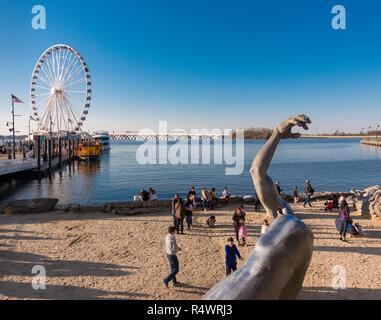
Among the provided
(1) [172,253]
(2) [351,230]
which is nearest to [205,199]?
(2) [351,230]

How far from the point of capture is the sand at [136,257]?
6000mm

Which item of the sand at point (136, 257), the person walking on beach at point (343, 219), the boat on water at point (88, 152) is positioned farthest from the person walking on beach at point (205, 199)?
the boat on water at point (88, 152)

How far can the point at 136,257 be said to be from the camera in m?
7.93

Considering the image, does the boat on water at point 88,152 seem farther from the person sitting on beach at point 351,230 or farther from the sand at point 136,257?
the person sitting on beach at point 351,230

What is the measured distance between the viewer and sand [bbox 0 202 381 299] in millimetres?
6000

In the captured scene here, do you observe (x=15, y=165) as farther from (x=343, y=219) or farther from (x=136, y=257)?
(x=343, y=219)

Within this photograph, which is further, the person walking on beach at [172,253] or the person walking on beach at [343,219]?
the person walking on beach at [343,219]

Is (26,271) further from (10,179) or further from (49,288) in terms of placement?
(10,179)

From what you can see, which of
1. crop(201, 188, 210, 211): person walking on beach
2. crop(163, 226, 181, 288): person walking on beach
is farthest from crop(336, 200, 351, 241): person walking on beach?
crop(201, 188, 210, 211): person walking on beach

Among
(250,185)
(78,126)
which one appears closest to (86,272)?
(250,185)

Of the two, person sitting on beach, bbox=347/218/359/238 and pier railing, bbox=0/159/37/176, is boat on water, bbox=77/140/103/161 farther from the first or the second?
person sitting on beach, bbox=347/218/359/238

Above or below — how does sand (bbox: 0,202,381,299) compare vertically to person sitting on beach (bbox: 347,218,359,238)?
below

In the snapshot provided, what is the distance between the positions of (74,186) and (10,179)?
27.1ft
